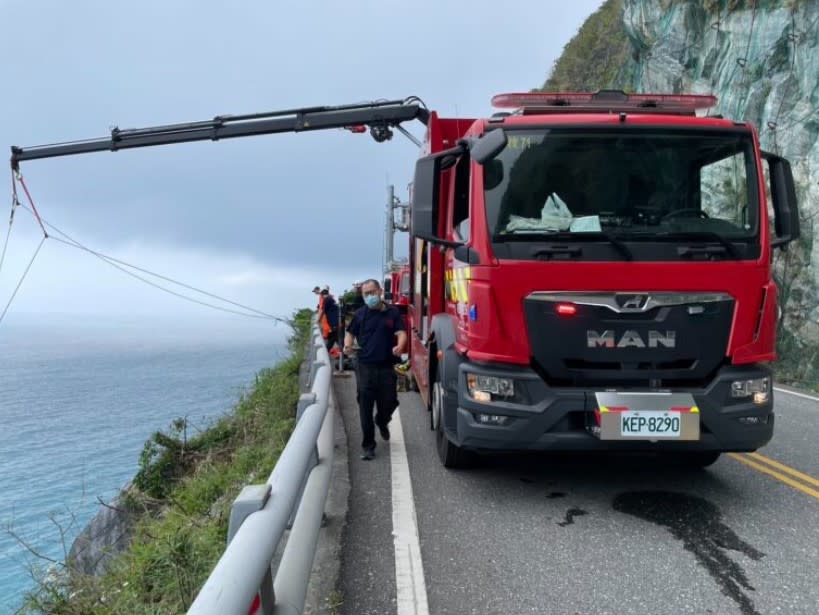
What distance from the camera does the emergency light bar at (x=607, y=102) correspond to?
533cm

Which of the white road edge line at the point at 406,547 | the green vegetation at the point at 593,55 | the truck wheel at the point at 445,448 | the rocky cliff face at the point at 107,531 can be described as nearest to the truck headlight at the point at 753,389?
the truck wheel at the point at 445,448

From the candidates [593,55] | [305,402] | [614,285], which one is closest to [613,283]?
[614,285]

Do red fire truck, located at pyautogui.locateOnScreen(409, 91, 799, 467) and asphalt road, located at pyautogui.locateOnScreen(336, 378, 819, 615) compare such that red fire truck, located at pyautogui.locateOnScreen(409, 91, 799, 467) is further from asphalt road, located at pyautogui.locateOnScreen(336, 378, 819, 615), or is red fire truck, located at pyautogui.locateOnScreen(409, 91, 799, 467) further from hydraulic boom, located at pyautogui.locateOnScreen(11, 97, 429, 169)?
hydraulic boom, located at pyautogui.locateOnScreen(11, 97, 429, 169)

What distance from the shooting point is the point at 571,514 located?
4.49 meters

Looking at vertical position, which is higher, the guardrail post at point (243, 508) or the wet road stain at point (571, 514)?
the guardrail post at point (243, 508)

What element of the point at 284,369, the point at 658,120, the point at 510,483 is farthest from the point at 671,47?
the point at 510,483

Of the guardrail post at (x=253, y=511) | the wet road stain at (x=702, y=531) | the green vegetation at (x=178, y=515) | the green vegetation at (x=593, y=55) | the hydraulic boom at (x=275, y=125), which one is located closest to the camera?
the guardrail post at (x=253, y=511)

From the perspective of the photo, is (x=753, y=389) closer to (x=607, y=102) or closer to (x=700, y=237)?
(x=700, y=237)

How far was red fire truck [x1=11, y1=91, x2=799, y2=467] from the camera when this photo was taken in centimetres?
432

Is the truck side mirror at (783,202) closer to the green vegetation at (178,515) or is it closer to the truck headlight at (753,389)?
the truck headlight at (753,389)

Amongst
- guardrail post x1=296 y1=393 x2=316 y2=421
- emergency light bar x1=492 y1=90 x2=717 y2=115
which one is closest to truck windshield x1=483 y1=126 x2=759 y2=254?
emergency light bar x1=492 y1=90 x2=717 y2=115

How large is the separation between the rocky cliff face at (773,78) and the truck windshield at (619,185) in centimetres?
1074

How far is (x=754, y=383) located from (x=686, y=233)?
1175 millimetres

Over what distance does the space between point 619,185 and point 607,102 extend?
1265mm
